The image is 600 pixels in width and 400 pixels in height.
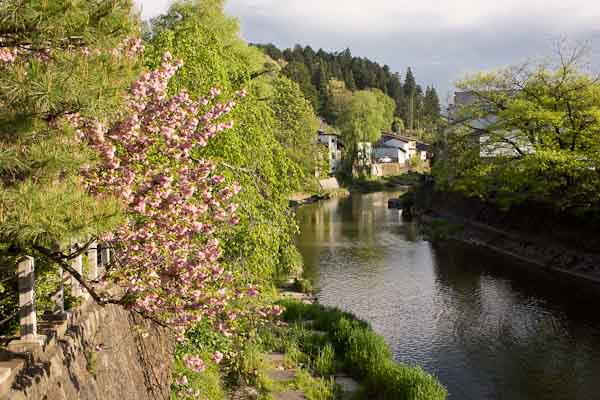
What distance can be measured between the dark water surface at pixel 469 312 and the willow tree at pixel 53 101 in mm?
11795

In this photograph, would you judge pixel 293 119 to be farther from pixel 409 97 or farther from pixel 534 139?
pixel 409 97

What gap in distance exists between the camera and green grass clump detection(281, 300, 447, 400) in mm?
12234

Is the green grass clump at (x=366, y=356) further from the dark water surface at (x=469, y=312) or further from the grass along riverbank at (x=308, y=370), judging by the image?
the dark water surface at (x=469, y=312)

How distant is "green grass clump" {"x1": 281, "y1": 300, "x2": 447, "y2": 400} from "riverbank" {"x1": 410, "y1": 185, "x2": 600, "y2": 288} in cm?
1298

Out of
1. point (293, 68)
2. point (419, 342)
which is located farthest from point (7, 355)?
point (293, 68)

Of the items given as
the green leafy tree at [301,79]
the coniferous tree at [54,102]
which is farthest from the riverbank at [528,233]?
the green leafy tree at [301,79]

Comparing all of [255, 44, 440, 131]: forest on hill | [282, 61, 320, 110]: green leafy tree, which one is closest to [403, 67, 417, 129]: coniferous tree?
[255, 44, 440, 131]: forest on hill

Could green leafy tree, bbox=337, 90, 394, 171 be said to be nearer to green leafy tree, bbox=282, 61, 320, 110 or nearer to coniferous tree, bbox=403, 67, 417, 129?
green leafy tree, bbox=282, 61, 320, 110

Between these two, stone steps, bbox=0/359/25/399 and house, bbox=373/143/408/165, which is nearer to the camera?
stone steps, bbox=0/359/25/399

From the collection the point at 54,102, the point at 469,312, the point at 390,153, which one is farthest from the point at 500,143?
the point at 390,153

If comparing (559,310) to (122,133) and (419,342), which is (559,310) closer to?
(419,342)

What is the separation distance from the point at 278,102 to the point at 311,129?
5559 millimetres

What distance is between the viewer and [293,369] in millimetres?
14195

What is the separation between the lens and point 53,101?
464 centimetres
